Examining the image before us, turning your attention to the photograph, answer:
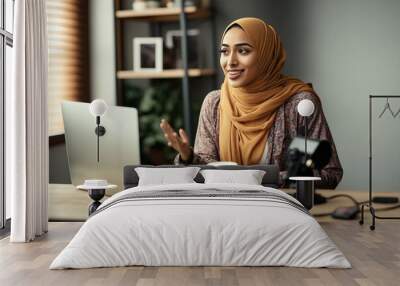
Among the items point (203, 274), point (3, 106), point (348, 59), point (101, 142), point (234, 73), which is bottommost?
point (203, 274)

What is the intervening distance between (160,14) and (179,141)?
131 centimetres

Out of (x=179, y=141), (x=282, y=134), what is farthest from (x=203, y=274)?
(x=282, y=134)

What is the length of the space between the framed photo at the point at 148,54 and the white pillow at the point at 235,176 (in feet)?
4.61

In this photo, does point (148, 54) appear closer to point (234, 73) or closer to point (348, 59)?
point (234, 73)

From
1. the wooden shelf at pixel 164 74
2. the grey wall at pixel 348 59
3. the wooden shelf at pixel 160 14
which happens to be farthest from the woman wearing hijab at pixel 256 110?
the wooden shelf at pixel 160 14

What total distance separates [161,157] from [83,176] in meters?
0.82

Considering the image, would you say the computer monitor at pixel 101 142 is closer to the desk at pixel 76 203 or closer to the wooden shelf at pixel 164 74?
the desk at pixel 76 203

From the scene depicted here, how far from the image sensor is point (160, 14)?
6.47 meters

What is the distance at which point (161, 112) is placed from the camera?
21.3 feet

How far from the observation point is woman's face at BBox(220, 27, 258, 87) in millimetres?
6219

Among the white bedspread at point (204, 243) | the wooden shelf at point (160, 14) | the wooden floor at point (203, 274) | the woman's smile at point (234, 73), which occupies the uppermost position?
the wooden shelf at point (160, 14)

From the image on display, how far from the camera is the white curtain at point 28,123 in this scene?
5109mm

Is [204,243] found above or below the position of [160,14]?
below

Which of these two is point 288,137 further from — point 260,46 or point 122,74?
point 122,74
